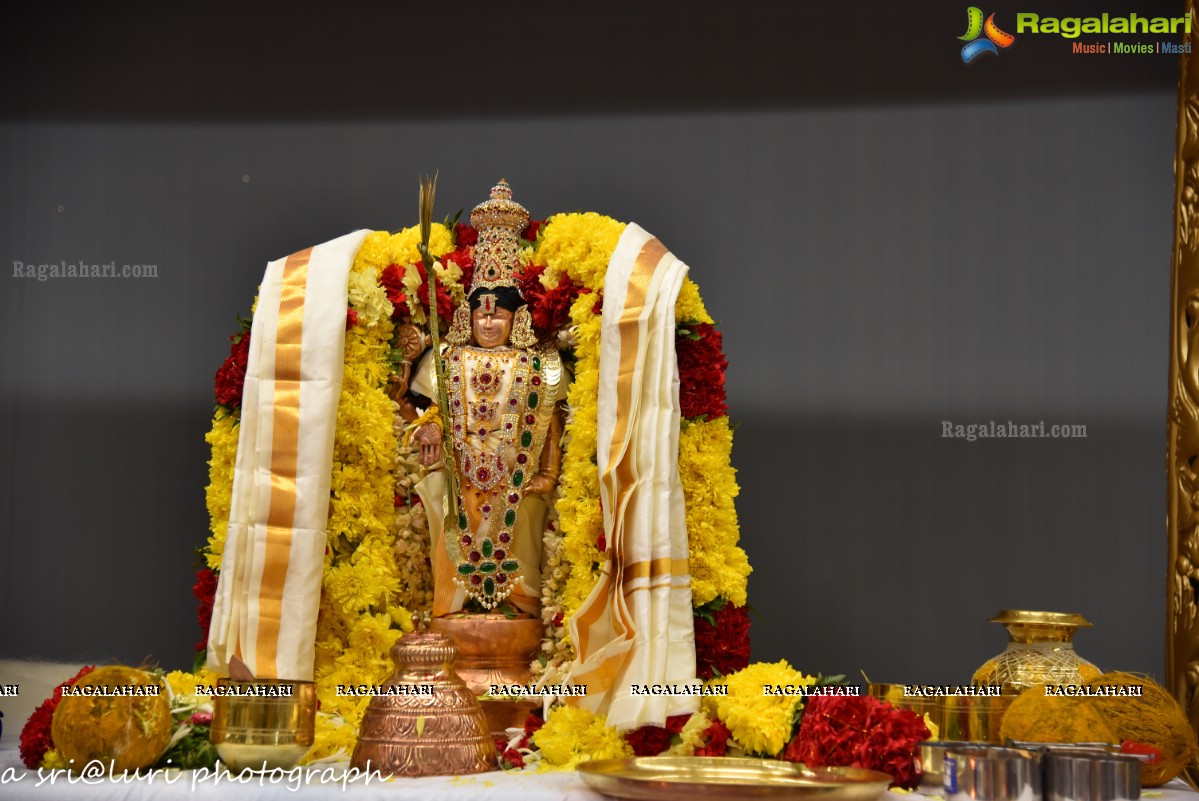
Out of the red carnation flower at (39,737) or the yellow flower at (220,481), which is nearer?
the red carnation flower at (39,737)

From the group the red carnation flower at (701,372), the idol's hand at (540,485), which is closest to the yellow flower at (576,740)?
the idol's hand at (540,485)

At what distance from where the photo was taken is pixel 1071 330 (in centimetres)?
497

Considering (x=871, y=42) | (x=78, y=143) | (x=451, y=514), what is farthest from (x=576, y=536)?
(x=78, y=143)

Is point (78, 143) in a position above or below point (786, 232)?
above

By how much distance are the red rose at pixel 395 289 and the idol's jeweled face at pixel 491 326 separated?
0.22 m

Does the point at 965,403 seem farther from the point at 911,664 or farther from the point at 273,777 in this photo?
the point at 273,777

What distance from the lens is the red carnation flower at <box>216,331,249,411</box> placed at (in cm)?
419

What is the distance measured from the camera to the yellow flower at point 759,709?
3.45 metres

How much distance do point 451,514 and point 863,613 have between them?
1884 millimetres

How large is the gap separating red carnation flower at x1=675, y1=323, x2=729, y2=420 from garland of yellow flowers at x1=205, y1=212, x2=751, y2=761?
47mm

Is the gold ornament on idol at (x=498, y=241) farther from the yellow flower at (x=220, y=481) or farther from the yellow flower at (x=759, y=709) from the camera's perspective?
the yellow flower at (x=759, y=709)

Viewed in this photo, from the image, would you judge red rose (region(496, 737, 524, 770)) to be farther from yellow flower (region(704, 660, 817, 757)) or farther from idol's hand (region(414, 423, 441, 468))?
idol's hand (region(414, 423, 441, 468))

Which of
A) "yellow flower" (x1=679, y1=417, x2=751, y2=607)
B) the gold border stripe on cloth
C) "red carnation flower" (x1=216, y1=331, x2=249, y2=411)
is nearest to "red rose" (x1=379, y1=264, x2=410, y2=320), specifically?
the gold border stripe on cloth

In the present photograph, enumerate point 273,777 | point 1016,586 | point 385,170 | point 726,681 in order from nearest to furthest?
1. point 273,777
2. point 726,681
3. point 1016,586
4. point 385,170
